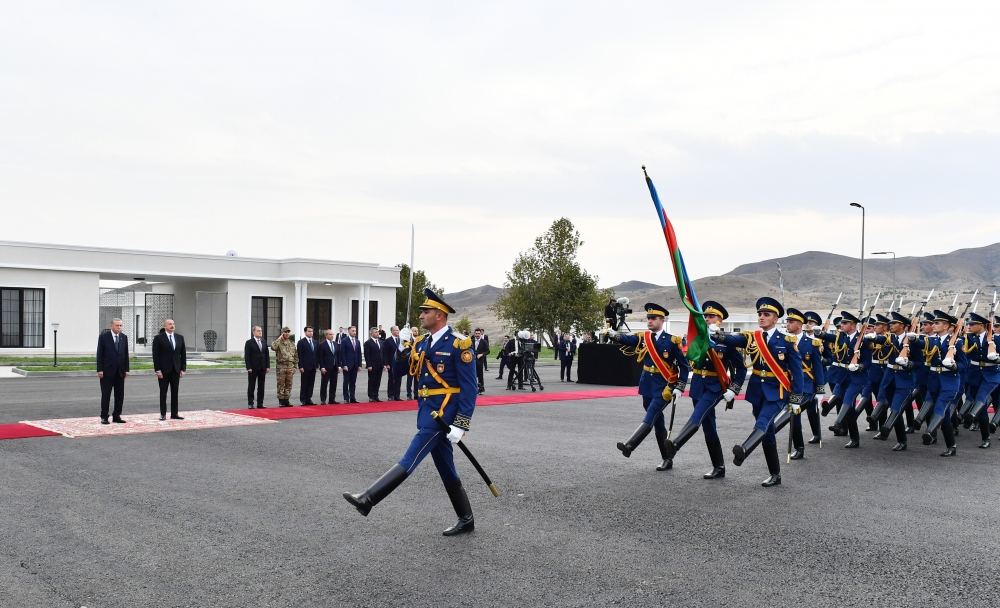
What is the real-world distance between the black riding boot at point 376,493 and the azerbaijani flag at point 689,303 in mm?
3678

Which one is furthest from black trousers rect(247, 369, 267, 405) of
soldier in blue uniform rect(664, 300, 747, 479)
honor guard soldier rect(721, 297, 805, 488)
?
honor guard soldier rect(721, 297, 805, 488)

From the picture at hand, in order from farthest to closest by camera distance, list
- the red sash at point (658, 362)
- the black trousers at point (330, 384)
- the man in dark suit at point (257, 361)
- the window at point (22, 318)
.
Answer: the window at point (22, 318) → the black trousers at point (330, 384) → the man in dark suit at point (257, 361) → the red sash at point (658, 362)

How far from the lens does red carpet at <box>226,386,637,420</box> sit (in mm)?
15906

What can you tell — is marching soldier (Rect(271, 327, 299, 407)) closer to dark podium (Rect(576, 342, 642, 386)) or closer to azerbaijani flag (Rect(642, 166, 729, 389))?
azerbaijani flag (Rect(642, 166, 729, 389))

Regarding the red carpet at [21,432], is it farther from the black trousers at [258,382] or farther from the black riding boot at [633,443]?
the black riding boot at [633,443]

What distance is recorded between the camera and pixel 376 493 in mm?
6293

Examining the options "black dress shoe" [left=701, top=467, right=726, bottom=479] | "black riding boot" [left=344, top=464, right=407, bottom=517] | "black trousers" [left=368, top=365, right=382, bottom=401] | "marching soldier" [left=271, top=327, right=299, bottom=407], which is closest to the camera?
"black riding boot" [left=344, top=464, right=407, bottom=517]

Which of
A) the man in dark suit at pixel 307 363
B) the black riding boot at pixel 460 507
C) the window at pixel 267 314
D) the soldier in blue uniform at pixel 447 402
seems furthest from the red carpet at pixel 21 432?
the window at pixel 267 314

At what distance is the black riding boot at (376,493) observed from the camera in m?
6.23

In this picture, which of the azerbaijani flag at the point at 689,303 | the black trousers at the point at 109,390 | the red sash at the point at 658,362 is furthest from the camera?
the black trousers at the point at 109,390

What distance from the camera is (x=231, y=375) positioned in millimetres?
27859

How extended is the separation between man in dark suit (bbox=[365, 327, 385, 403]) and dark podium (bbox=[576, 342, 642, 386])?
8.31 meters

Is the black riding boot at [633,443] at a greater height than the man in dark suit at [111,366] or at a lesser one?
lesser

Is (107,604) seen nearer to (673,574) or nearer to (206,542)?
(206,542)
